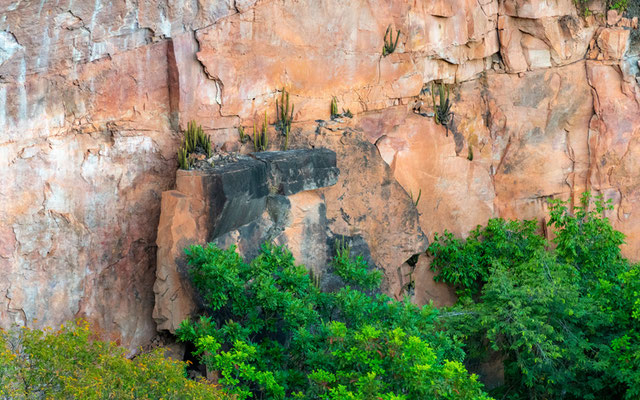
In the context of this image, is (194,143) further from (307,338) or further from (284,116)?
(307,338)

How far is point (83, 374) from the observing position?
8250mm

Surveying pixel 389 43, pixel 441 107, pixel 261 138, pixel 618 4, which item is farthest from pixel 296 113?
pixel 618 4

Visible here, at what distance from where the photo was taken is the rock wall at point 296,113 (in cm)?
1169

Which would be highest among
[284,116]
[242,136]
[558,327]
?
[284,116]

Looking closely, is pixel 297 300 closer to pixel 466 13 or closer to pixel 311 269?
pixel 311 269

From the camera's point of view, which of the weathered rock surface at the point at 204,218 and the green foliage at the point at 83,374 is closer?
the green foliage at the point at 83,374

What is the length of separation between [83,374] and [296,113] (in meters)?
7.34

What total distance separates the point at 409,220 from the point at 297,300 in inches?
187

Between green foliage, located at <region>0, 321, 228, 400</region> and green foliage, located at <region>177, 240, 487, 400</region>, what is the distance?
1228 millimetres

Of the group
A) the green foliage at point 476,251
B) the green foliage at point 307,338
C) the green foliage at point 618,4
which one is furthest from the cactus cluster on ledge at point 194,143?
the green foliage at point 618,4

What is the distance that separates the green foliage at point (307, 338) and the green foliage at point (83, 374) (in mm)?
1228

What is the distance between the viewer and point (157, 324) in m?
13.1

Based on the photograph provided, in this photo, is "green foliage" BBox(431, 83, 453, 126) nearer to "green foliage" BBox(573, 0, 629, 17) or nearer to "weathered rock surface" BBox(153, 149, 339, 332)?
"green foliage" BBox(573, 0, 629, 17)

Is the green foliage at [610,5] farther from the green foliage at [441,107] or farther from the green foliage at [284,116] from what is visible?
the green foliage at [284,116]
